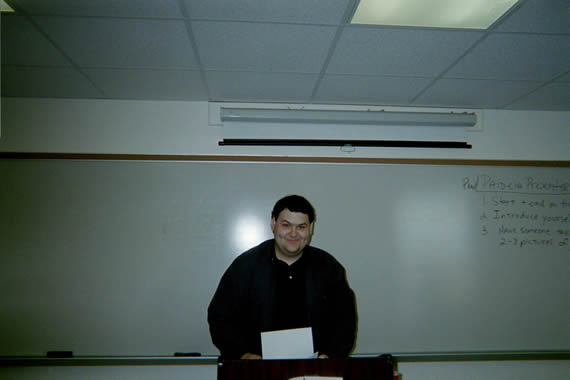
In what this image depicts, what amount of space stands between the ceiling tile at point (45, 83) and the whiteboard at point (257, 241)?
0.48 meters

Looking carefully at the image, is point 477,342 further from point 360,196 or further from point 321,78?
point 321,78

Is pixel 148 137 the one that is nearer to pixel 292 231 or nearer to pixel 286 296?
pixel 292 231

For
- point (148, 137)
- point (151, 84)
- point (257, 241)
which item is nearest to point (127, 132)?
point (148, 137)

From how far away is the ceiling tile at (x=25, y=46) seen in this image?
59.5 inches

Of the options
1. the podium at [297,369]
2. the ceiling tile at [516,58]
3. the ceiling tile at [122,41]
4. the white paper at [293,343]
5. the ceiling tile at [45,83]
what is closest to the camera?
the podium at [297,369]

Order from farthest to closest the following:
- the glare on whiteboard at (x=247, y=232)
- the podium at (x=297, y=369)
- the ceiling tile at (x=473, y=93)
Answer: the glare on whiteboard at (x=247, y=232)
the ceiling tile at (x=473, y=93)
the podium at (x=297, y=369)

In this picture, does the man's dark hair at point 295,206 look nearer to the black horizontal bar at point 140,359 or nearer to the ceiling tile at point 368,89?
the ceiling tile at point 368,89

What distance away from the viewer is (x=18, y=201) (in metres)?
2.14

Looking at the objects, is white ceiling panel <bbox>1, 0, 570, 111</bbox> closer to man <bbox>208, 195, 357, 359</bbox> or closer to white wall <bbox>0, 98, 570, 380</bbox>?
white wall <bbox>0, 98, 570, 380</bbox>

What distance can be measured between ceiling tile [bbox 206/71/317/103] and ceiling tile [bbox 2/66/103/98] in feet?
2.70

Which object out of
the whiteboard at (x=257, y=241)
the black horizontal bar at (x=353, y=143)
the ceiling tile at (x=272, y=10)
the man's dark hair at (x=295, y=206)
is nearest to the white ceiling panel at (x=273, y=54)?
the ceiling tile at (x=272, y=10)

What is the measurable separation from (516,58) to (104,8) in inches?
81.7

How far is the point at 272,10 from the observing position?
1.39m

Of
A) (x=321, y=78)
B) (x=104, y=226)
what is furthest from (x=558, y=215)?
(x=104, y=226)
